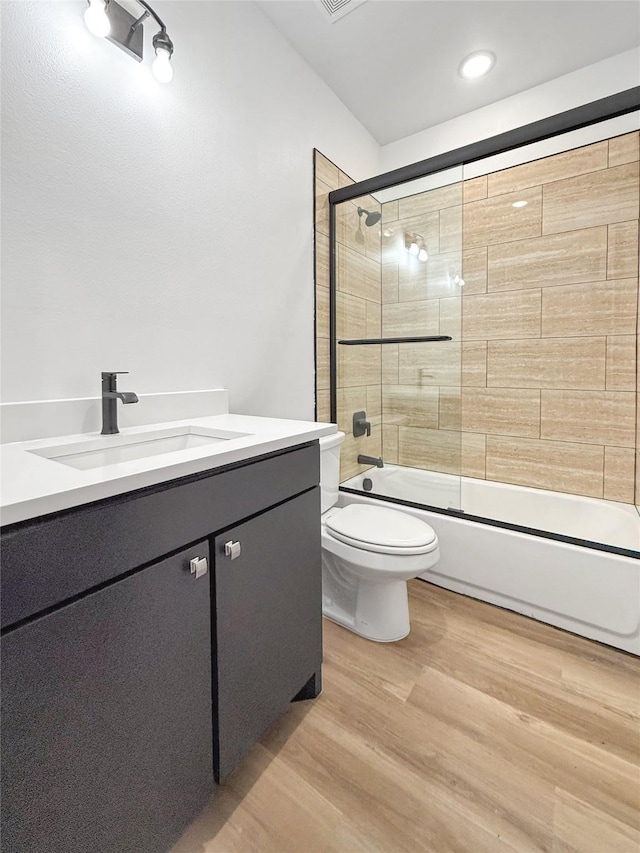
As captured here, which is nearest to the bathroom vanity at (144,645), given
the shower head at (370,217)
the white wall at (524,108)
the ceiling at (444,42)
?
the shower head at (370,217)

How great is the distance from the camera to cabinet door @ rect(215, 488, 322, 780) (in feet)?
2.93

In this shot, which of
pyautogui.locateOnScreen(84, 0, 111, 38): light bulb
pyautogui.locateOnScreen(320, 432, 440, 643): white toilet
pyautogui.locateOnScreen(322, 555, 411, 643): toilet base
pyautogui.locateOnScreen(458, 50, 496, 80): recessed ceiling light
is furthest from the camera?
pyautogui.locateOnScreen(458, 50, 496, 80): recessed ceiling light

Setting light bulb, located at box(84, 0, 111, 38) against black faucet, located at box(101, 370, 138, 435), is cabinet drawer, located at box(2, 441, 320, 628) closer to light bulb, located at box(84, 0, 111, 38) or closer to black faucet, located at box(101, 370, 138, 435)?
black faucet, located at box(101, 370, 138, 435)

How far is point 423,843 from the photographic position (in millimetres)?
897

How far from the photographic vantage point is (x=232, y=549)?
34.6 inches

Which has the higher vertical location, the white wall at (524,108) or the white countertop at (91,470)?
the white wall at (524,108)

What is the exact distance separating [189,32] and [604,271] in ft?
6.87

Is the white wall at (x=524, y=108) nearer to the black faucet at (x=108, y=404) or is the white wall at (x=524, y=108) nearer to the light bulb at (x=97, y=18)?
the light bulb at (x=97, y=18)

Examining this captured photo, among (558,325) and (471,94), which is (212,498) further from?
(471,94)

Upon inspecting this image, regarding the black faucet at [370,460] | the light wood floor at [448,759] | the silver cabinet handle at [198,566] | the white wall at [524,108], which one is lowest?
the light wood floor at [448,759]

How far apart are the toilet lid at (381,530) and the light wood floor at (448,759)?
0.41m

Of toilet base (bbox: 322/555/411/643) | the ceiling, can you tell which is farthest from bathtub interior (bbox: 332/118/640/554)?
toilet base (bbox: 322/555/411/643)

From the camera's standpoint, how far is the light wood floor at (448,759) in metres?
0.92

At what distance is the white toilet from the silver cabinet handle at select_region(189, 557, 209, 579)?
79cm
